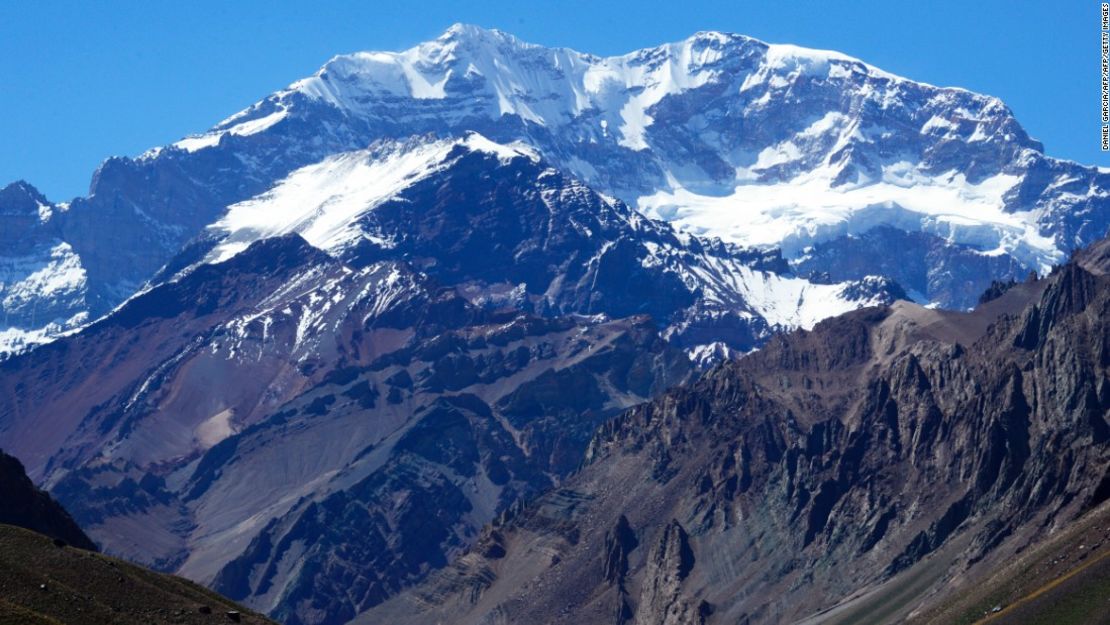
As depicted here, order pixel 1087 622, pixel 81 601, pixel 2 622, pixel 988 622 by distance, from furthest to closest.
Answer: pixel 988 622
pixel 1087 622
pixel 81 601
pixel 2 622

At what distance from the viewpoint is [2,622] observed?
5148 inches

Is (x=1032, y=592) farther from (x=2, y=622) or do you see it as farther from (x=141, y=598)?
(x=2, y=622)

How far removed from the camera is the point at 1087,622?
175125 mm

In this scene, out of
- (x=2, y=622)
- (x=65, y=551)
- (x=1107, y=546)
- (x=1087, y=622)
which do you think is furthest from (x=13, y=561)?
(x=1107, y=546)

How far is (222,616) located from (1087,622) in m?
66.3

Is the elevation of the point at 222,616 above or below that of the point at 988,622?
above

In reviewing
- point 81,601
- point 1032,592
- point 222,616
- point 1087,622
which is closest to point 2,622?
point 81,601

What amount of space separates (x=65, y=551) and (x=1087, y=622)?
76.3 m

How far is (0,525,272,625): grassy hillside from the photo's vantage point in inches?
5635

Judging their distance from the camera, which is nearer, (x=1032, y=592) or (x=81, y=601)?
(x=81, y=601)

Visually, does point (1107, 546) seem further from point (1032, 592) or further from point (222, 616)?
point (222, 616)

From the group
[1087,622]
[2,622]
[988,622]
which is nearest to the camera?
[2,622]

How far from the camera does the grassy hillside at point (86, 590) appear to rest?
470ft

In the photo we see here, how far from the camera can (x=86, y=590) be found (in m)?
148
